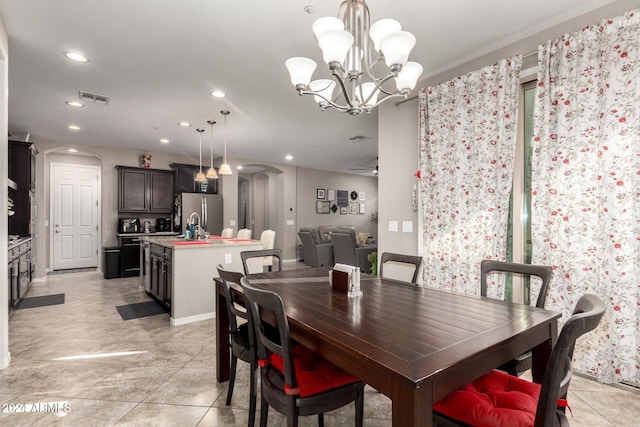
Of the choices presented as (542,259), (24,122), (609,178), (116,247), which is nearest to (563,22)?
(609,178)

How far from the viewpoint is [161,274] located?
4125mm

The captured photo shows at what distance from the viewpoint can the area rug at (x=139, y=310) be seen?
12.9 feet

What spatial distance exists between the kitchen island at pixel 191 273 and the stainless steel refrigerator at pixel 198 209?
8.12 ft

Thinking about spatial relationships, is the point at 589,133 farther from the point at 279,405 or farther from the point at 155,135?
the point at 155,135

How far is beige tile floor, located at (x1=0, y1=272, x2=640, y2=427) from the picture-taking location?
76.5 inches

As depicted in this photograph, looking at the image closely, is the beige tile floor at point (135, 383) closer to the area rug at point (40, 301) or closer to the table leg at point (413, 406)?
the area rug at point (40, 301)

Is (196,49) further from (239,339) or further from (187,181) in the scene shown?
(187,181)

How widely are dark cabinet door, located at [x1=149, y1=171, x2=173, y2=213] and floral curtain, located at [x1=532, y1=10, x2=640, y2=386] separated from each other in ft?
22.4

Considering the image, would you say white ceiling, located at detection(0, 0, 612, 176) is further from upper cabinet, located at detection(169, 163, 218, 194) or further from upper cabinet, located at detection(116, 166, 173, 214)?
upper cabinet, located at detection(169, 163, 218, 194)

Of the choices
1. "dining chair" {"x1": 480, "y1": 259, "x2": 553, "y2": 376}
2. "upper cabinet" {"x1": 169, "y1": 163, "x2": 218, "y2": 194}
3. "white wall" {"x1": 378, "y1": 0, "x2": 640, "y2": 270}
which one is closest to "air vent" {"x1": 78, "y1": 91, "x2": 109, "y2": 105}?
"upper cabinet" {"x1": 169, "y1": 163, "x2": 218, "y2": 194}

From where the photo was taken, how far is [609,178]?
2.18 m

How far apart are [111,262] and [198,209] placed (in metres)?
1.91

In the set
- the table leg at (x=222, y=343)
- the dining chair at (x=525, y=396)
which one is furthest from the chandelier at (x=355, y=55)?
the table leg at (x=222, y=343)

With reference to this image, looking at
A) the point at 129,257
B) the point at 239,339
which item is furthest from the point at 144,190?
the point at 239,339
